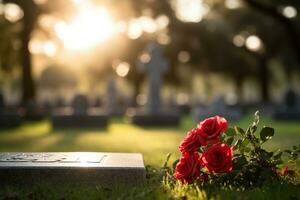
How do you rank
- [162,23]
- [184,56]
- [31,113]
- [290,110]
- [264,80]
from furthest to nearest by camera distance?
[184,56] < [162,23] < [264,80] < [290,110] < [31,113]

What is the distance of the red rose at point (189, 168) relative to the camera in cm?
552

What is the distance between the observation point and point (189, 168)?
18.2ft

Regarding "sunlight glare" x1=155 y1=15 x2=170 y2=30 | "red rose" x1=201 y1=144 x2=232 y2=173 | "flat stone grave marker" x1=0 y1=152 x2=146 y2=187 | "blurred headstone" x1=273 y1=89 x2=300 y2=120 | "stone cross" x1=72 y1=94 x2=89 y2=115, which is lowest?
"blurred headstone" x1=273 y1=89 x2=300 y2=120

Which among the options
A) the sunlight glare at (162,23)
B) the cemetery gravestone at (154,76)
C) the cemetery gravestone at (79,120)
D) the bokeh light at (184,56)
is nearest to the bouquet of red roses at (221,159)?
the cemetery gravestone at (79,120)

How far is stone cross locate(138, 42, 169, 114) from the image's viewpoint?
24.8 m

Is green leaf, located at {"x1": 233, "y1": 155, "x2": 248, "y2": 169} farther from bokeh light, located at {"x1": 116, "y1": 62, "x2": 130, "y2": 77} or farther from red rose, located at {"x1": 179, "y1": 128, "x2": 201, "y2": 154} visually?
bokeh light, located at {"x1": 116, "y1": 62, "x2": 130, "y2": 77}

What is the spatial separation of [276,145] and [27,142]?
6829 millimetres

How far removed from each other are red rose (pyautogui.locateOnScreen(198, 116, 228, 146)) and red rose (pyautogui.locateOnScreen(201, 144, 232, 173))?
8 cm

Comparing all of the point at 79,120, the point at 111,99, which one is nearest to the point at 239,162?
the point at 79,120

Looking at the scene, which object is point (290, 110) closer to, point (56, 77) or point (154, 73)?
point (154, 73)

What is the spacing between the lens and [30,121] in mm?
27703

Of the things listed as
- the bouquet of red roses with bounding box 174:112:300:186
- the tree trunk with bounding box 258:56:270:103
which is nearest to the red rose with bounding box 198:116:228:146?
the bouquet of red roses with bounding box 174:112:300:186

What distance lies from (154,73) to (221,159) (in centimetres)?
1958

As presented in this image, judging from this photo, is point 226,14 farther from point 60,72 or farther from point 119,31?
point 60,72
